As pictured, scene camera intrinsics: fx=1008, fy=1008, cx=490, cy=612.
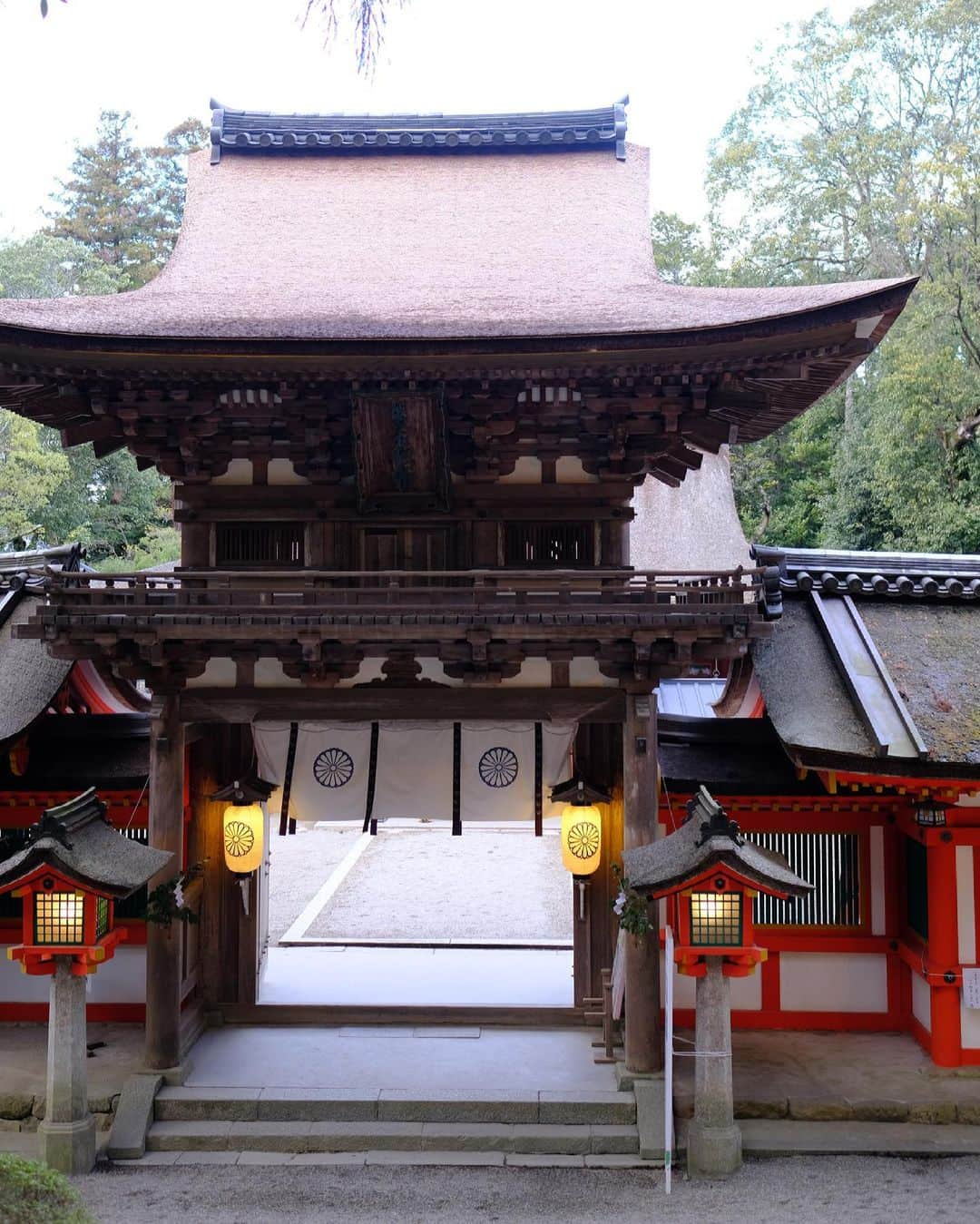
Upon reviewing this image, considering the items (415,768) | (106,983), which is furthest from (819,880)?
(106,983)

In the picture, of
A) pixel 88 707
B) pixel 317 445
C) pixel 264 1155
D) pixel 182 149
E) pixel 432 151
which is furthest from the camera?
pixel 182 149

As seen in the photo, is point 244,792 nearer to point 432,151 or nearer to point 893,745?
point 893,745

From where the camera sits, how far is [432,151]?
13117 mm

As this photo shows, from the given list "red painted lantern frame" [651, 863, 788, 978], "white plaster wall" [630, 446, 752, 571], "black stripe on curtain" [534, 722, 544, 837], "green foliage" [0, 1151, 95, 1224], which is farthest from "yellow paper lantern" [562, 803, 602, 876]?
"white plaster wall" [630, 446, 752, 571]

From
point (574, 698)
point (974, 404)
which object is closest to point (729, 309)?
point (574, 698)

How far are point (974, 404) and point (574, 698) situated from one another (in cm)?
1945

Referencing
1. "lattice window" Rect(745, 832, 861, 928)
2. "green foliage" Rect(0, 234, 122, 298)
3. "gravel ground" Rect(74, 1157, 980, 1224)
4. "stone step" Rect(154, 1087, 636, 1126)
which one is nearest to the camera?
"gravel ground" Rect(74, 1157, 980, 1224)

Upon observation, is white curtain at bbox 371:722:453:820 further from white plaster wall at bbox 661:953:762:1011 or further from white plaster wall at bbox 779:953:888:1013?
white plaster wall at bbox 779:953:888:1013

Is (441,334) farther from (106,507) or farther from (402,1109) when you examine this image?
(106,507)

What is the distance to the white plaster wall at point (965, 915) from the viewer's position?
8773mm

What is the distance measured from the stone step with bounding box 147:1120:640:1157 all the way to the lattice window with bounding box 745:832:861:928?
108 inches

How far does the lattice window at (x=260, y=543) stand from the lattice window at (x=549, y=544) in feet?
6.55

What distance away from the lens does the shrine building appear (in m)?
8.09

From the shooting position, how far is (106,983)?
10133 millimetres
